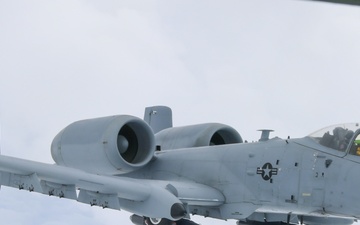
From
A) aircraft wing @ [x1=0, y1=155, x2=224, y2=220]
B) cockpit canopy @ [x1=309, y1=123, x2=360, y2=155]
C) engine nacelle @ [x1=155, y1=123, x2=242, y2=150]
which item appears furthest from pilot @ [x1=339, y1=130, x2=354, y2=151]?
engine nacelle @ [x1=155, y1=123, x2=242, y2=150]

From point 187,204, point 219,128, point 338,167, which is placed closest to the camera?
point 338,167

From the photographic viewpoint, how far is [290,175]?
716cm

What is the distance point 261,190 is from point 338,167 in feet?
4.11

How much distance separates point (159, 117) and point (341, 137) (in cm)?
545

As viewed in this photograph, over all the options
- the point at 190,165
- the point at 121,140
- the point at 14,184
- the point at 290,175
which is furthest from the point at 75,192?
the point at 290,175

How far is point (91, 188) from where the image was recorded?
708 cm

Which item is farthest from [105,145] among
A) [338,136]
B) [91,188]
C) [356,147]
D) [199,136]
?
[356,147]

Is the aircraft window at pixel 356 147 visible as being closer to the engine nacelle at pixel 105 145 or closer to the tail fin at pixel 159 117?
the engine nacelle at pixel 105 145

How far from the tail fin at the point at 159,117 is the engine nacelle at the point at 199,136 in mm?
1290

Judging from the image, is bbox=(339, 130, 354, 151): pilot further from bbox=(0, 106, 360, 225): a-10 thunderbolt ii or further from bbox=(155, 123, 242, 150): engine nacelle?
bbox=(155, 123, 242, 150): engine nacelle

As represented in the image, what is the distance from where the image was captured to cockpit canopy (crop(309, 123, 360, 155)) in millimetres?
6703

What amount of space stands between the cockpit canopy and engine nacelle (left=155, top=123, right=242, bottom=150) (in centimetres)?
282

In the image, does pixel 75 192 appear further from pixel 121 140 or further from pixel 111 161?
pixel 121 140

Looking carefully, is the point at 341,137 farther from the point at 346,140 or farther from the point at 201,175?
the point at 201,175
